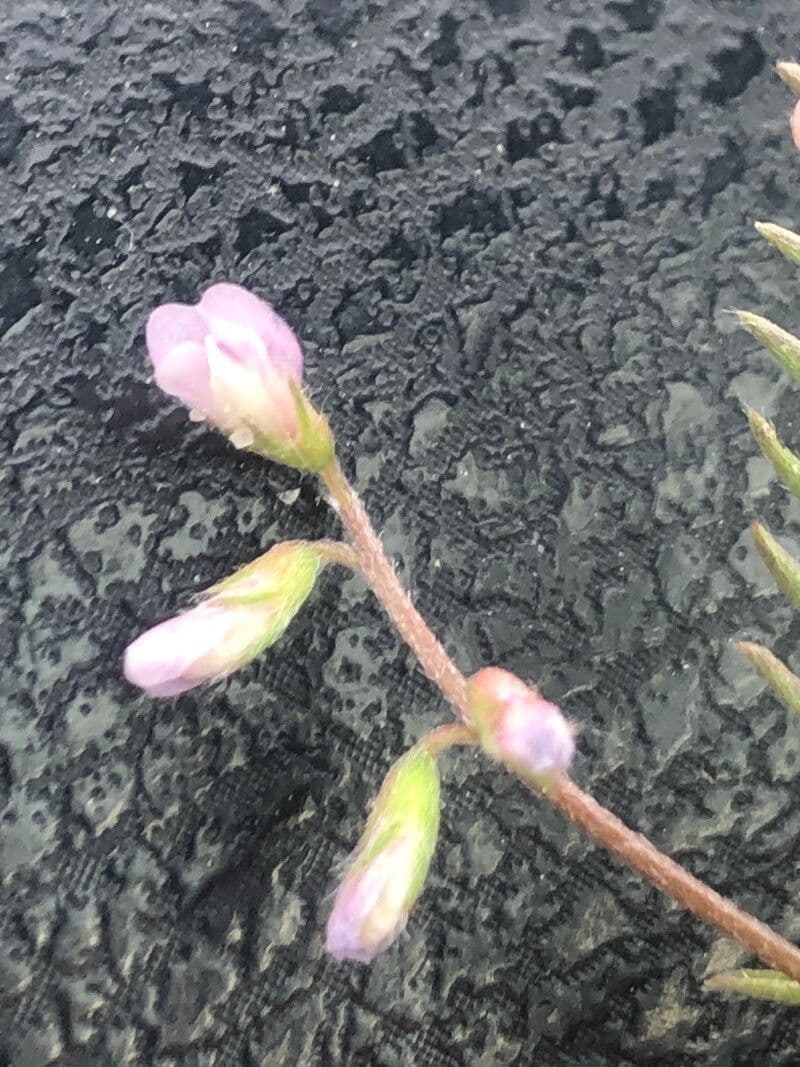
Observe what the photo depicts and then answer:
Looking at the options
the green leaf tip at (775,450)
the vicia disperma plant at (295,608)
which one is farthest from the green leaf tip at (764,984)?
the green leaf tip at (775,450)

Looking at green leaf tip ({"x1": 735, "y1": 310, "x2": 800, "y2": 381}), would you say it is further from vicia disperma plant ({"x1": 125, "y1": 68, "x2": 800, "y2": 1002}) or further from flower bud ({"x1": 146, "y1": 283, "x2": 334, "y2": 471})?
flower bud ({"x1": 146, "y1": 283, "x2": 334, "y2": 471})

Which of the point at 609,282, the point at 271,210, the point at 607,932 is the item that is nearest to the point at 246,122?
the point at 271,210

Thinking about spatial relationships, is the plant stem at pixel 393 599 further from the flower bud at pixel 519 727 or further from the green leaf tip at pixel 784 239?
the green leaf tip at pixel 784 239

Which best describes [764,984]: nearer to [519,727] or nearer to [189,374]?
[519,727]

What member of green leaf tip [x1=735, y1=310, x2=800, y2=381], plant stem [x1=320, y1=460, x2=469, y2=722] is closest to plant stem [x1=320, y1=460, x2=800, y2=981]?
plant stem [x1=320, y1=460, x2=469, y2=722]

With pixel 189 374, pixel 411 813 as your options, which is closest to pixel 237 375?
pixel 189 374

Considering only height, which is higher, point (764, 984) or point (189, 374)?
point (189, 374)
